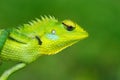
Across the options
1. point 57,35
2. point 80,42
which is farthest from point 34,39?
point 80,42

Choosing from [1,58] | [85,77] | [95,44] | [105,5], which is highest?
[105,5]

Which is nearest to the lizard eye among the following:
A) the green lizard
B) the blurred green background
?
the green lizard

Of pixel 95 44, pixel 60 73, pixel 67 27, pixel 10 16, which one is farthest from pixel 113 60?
pixel 67 27

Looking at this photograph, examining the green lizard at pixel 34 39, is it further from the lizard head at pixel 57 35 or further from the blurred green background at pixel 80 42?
the blurred green background at pixel 80 42

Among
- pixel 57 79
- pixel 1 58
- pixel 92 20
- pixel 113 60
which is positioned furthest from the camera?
pixel 92 20

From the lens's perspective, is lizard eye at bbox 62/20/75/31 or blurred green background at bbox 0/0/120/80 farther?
blurred green background at bbox 0/0/120/80

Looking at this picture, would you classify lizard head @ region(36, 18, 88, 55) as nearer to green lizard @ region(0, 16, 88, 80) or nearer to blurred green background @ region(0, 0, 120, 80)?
green lizard @ region(0, 16, 88, 80)

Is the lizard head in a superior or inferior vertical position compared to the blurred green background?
inferior

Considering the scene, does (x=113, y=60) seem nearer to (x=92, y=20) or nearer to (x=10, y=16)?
(x=92, y=20)

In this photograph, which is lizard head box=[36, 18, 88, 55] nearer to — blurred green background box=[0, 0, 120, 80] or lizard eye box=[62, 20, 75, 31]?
lizard eye box=[62, 20, 75, 31]
